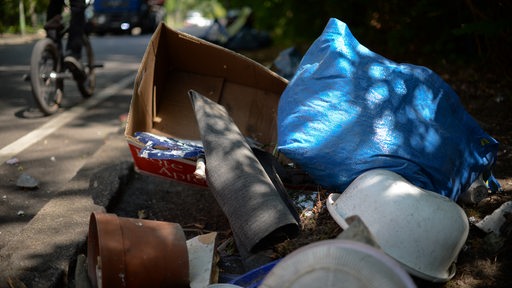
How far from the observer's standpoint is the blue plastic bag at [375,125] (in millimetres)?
3100

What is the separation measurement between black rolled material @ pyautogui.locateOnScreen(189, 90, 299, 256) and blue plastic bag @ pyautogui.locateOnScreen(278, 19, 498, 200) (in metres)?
0.29

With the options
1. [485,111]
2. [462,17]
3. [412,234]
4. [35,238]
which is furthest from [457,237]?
[462,17]

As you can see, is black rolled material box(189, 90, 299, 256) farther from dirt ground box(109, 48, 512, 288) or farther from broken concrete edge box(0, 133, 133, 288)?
broken concrete edge box(0, 133, 133, 288)

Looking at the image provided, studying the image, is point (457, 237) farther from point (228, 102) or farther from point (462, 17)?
point (462, 17)

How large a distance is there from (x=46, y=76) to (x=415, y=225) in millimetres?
4163

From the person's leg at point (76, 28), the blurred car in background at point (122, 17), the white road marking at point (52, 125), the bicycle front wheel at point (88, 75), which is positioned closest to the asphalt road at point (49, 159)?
the white road marking at point (52, 125)

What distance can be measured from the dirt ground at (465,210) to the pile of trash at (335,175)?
A: 0.31 ft

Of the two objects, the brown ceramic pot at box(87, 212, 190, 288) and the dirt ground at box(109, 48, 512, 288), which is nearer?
the brown ceramic pot at box(87, 212, 190, 288)

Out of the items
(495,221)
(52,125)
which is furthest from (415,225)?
(52,125)

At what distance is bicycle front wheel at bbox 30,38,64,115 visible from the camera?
5117 millimetres

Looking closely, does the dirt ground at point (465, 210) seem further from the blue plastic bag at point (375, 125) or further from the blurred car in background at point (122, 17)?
the blurred car in background at point (122, 17)

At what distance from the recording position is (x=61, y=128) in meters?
5.22

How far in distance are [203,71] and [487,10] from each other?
2.75 metres

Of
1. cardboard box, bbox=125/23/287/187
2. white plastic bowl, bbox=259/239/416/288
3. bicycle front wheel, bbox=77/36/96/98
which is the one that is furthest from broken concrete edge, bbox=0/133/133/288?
bicycle front wheel, bbox=77/36/96/98
